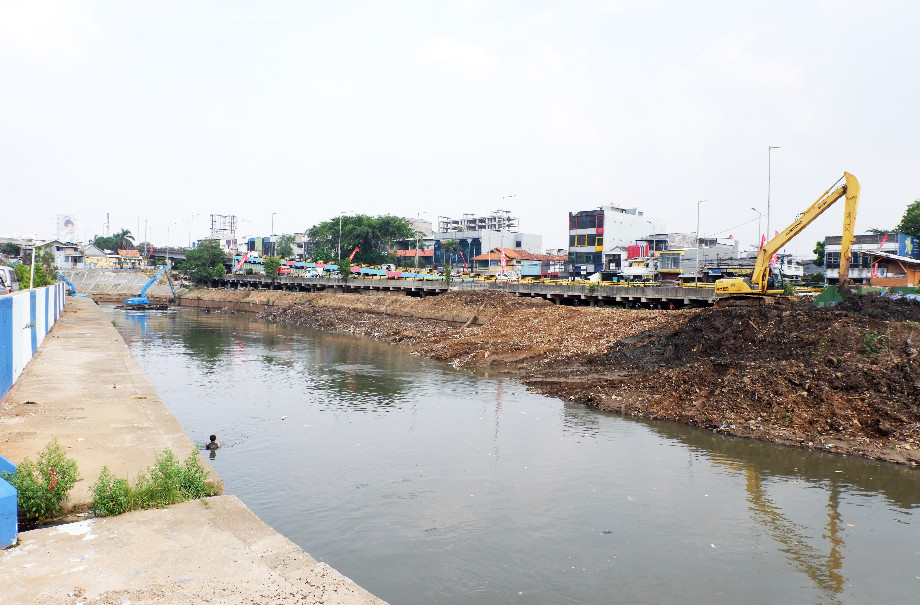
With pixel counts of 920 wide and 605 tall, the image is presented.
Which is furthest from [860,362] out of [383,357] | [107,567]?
[383,357]

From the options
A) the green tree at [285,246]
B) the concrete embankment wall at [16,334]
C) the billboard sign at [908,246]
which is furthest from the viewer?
the green tree at [285,246]

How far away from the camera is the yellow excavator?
27.6 metres

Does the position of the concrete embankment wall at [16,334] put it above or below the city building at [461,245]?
below

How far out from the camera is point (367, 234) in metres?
101

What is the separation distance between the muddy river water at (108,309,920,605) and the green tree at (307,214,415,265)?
79.6 metres

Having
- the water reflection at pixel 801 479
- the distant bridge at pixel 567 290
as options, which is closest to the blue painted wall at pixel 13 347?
the water reflection at pixel 801 479

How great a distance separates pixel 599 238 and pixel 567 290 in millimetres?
44960

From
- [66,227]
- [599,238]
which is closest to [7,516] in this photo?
[599,238]

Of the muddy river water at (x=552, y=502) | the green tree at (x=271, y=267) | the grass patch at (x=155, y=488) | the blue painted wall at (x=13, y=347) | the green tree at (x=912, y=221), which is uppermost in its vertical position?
the green tree at (x=912, y=221)

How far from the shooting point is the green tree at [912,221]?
6053 cm

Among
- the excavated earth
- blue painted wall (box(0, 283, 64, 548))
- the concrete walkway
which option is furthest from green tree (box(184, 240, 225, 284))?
the concrete walkway

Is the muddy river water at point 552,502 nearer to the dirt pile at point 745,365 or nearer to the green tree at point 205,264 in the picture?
the dirt pile at point 745,365

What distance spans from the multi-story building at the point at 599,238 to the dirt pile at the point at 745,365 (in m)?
51.3

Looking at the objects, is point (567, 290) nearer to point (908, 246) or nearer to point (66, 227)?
point (908, 246)
